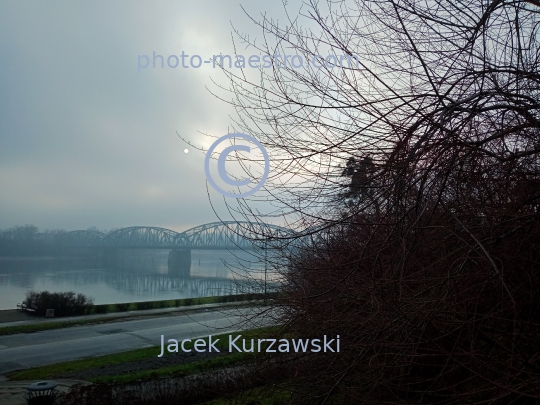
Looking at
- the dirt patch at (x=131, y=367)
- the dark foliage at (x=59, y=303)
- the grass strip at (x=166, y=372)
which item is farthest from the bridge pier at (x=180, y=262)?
the dark foliage at (x=59, y=303)

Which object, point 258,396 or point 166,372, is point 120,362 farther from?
point 258,396

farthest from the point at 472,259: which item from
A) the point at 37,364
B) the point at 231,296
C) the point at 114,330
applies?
the point at 114,330

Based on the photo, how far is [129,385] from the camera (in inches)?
212

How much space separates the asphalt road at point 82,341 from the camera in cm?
637

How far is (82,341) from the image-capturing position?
7.24 m

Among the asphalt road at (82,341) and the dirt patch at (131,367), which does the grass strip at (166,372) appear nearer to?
the dirt patch at (131,367)

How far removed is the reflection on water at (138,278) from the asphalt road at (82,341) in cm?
51

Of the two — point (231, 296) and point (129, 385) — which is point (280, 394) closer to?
point (231, 296)

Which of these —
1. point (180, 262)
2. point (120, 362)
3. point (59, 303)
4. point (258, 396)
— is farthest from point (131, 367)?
point (59, 303)

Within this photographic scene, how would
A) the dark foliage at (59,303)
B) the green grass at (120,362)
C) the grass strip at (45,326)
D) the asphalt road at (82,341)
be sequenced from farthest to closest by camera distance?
the dark foliage at (59,303) → the grass strip at (45,326) → the asphalt road at (82,341) → the green grass at (120,362)

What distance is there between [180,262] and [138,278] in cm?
80

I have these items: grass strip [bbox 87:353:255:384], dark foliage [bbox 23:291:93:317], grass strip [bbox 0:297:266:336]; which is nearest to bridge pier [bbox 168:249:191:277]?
grass strip [bbox 87:353:255:384]

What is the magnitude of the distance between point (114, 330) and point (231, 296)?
451 centimetres

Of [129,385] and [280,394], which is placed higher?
[280,394]
